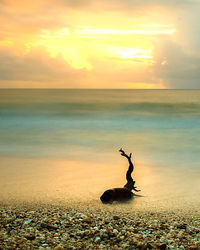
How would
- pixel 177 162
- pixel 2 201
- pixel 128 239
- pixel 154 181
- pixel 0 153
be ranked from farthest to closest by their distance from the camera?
1. pixel 0 153
2. pixel 177 162
3. pixel 154 181
4. pixel 2 201
5. pixel 128 239

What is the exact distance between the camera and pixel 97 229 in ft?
15.4

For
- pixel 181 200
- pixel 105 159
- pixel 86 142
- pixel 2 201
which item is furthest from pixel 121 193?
pixel 86 142

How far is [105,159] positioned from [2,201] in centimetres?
562

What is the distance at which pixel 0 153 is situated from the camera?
41.2 feet

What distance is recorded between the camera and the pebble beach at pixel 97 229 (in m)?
4.21

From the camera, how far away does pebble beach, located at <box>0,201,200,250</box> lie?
421 centimetres

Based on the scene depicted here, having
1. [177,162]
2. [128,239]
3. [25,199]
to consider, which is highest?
[177,162]

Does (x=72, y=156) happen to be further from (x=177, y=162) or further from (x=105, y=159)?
(x=177, y=162)

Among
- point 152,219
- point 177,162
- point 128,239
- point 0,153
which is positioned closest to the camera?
point 128,239

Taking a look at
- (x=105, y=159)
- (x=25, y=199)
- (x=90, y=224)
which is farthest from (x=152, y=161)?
(x=90, y=224)

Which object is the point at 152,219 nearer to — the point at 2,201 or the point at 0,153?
the point at 2,201

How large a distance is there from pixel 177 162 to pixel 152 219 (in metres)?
6.41

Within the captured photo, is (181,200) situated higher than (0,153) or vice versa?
(0,153)

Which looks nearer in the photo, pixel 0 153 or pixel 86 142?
pixel 0 153
